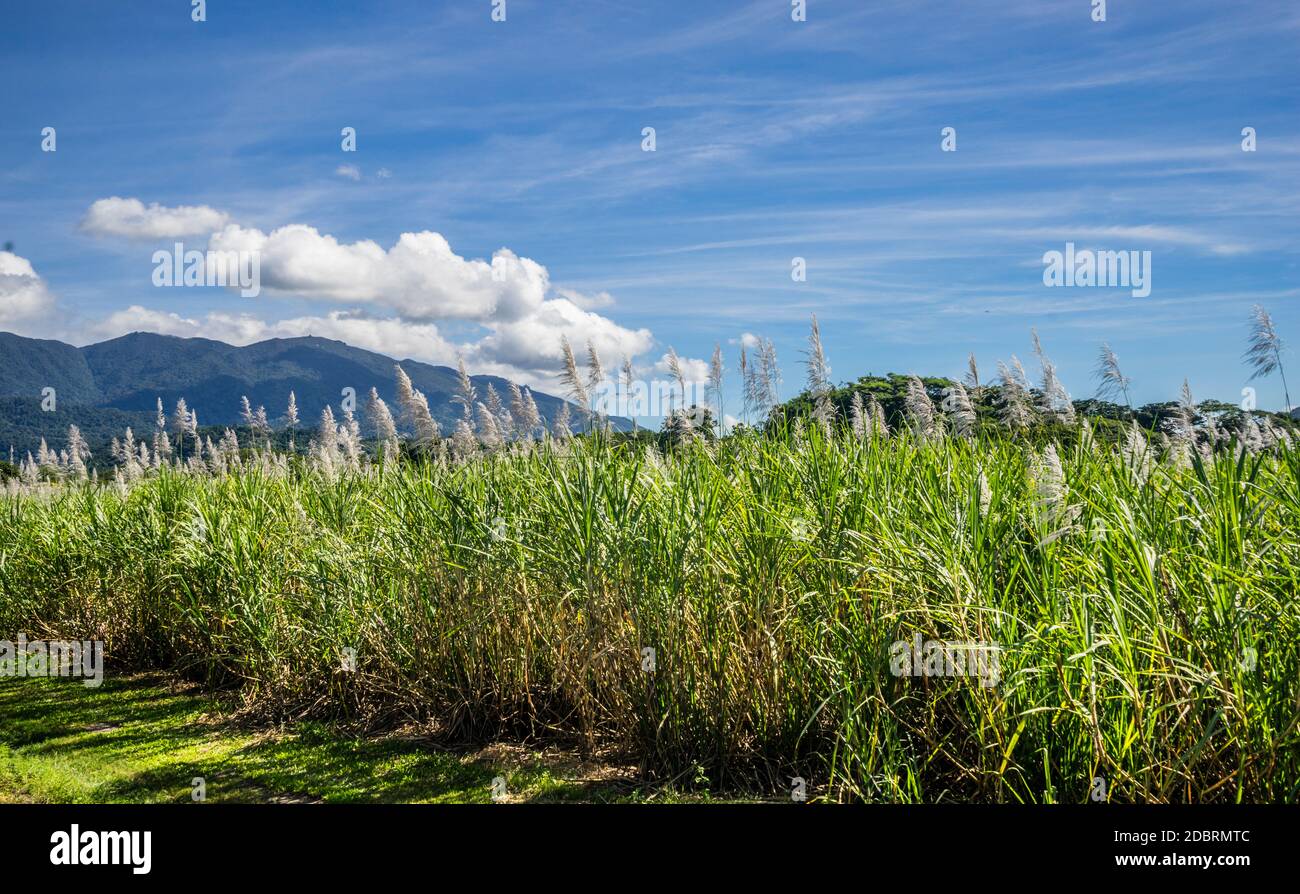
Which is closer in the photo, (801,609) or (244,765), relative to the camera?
(801,609)

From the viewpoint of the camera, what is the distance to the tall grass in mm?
3719

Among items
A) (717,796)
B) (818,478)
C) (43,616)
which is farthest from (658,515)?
(43,616)

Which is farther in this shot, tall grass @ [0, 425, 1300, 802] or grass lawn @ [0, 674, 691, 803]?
grass lawn @ [0, 674, 691, 803]

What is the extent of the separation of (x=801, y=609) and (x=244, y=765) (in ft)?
13.9

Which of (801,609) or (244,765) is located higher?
(801,609)

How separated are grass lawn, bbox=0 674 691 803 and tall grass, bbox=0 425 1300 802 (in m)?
0.33

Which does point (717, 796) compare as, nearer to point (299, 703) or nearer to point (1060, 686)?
point (1060, 686)

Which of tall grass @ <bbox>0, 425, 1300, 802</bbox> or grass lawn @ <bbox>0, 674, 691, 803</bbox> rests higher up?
tall grass @ <bbox>0, 425, 1300, 802</bbox>

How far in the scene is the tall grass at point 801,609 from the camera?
3.72 m

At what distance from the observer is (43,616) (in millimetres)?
10016

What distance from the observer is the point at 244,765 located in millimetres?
6109

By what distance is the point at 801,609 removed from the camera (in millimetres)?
4926

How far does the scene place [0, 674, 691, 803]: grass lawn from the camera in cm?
541

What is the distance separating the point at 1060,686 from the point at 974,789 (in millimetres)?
790
